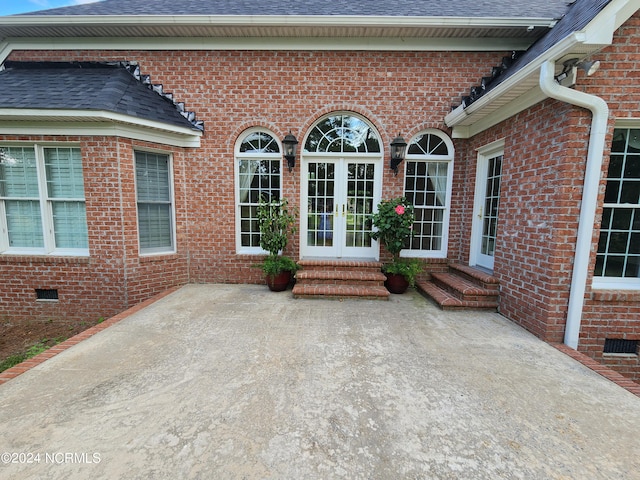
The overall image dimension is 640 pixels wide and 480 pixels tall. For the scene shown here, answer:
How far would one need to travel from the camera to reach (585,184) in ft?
9.13

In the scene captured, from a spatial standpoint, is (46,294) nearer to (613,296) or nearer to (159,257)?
(159,257)

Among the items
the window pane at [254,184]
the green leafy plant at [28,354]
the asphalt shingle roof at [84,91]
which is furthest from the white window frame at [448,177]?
the green leafy plant at [28,354]

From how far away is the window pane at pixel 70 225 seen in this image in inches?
170

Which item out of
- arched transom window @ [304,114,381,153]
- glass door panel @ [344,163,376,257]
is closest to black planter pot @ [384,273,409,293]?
glass door panel @ [344,163,376,257]

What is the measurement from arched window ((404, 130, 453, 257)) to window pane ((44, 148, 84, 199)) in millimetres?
5593

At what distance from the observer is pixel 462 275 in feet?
14.7

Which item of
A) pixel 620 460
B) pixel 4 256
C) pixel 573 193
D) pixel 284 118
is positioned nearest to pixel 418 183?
pixel 573 193

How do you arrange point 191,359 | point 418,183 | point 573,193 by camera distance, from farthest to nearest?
point 418,183
point 573,193
point 191,359

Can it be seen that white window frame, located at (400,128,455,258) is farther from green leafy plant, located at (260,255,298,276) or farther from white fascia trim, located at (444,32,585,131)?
green leafy plant, located at (260,255,298,276)

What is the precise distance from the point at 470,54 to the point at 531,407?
207 inches

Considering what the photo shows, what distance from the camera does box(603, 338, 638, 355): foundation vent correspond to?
10.1 feet

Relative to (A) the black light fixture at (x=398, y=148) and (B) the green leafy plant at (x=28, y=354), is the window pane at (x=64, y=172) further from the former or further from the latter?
(A) the black light fixture at (x=398, y=148)

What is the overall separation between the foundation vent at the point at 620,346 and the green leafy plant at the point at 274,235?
167 inches

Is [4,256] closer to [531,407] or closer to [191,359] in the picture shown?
[191,359]
